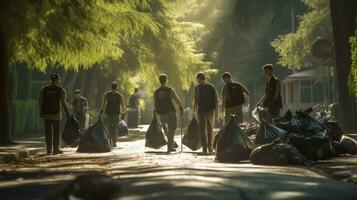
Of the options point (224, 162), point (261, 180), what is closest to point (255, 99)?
point (224, 162)

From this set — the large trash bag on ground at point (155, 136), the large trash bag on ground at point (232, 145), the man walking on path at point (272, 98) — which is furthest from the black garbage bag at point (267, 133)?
the large trash bag on ground at point (155, 136)

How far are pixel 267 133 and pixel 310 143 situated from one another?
0.80 m

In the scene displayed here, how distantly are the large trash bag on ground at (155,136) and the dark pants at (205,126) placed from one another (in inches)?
67.3

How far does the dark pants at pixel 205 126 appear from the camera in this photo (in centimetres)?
1842

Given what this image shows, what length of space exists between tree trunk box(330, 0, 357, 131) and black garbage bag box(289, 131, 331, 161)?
8.32 metres

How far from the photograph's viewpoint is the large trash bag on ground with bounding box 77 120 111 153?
18953 mm

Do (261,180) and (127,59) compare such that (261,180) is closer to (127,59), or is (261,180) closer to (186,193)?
(186,193)

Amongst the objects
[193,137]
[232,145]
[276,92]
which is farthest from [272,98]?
[193,137]

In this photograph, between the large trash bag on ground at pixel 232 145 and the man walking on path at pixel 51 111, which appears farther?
the man walking on path at pixel 51 111

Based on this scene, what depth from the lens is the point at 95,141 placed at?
19.0m

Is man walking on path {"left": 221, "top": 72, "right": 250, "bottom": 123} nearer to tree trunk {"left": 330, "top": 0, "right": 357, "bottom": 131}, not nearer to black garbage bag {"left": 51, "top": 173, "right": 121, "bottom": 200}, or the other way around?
tree trunk {"left": 330, "top": 0, "right": 357, "bottom": 131}

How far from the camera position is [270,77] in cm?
1664

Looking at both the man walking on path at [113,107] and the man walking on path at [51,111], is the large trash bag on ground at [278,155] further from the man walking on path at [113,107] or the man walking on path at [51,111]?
the man walking on path at [113,107]

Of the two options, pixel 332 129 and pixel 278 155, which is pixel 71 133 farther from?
pixel 278 155
